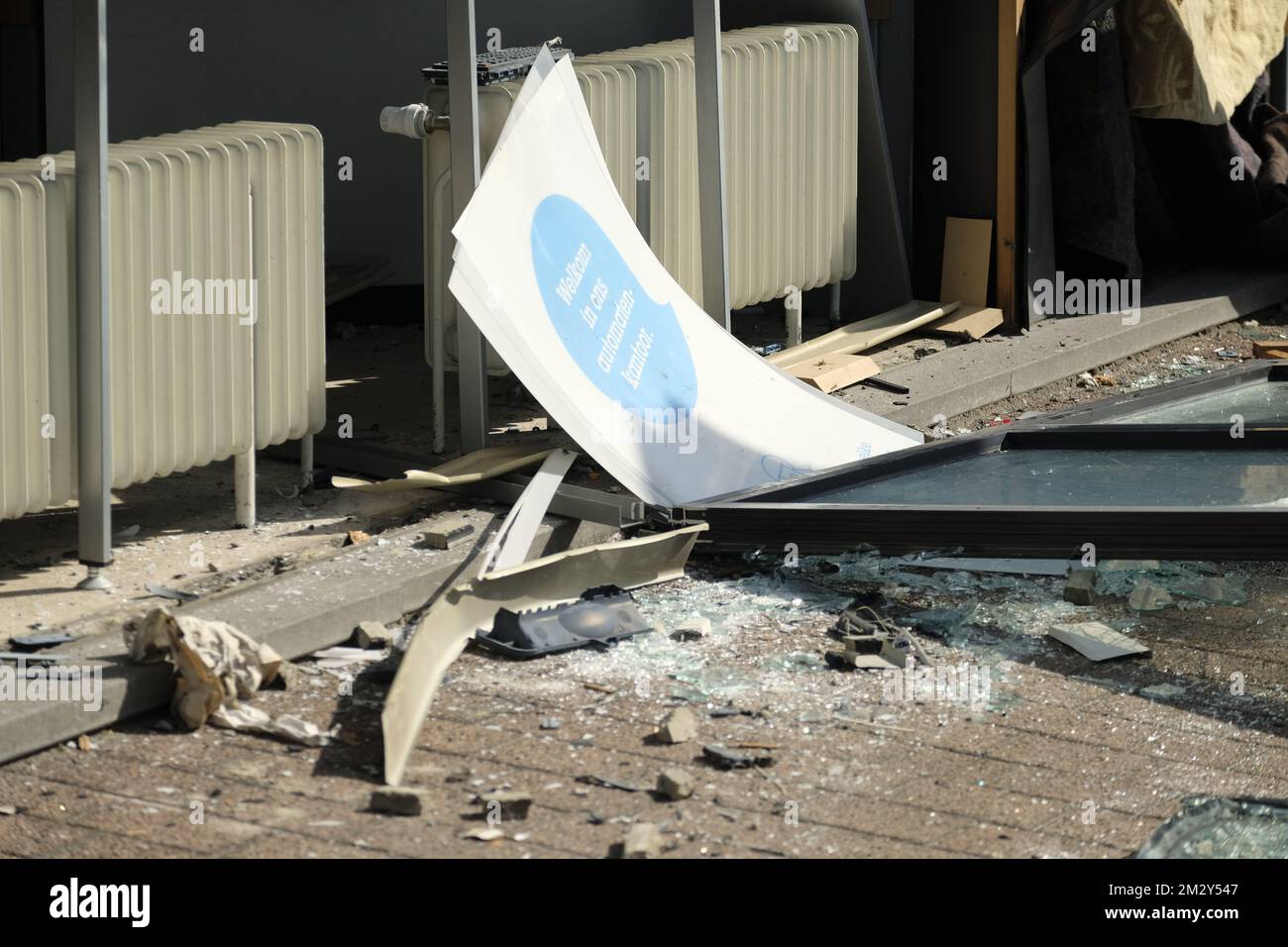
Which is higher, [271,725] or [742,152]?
[742,152]

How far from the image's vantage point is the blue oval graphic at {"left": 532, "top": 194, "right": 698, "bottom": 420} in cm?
552

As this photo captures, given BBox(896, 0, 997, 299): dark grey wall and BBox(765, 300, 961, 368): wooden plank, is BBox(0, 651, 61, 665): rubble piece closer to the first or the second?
BBox(765, 300, 961, 368): wooden plank

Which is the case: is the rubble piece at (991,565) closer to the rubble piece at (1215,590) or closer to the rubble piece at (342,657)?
the rubble piece at (1215,590)

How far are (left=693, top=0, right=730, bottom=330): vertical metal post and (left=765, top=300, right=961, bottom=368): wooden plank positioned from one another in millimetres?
643

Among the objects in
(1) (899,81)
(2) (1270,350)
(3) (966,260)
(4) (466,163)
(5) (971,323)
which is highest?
(1) (899,81)

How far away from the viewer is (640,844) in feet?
11.1

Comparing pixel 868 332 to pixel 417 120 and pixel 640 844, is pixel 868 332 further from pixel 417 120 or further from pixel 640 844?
pixel 640 844

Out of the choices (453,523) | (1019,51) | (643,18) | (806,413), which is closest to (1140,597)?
(806,413)

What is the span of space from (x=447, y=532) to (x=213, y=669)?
1.17 meters

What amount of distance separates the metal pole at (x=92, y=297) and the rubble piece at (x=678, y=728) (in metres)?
1.60

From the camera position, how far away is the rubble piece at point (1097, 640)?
4531 mm

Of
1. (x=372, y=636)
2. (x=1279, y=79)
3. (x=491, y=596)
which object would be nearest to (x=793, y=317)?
(x=491, y=596)

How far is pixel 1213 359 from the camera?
25.7 feet

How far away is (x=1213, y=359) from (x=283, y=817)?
545 cm
